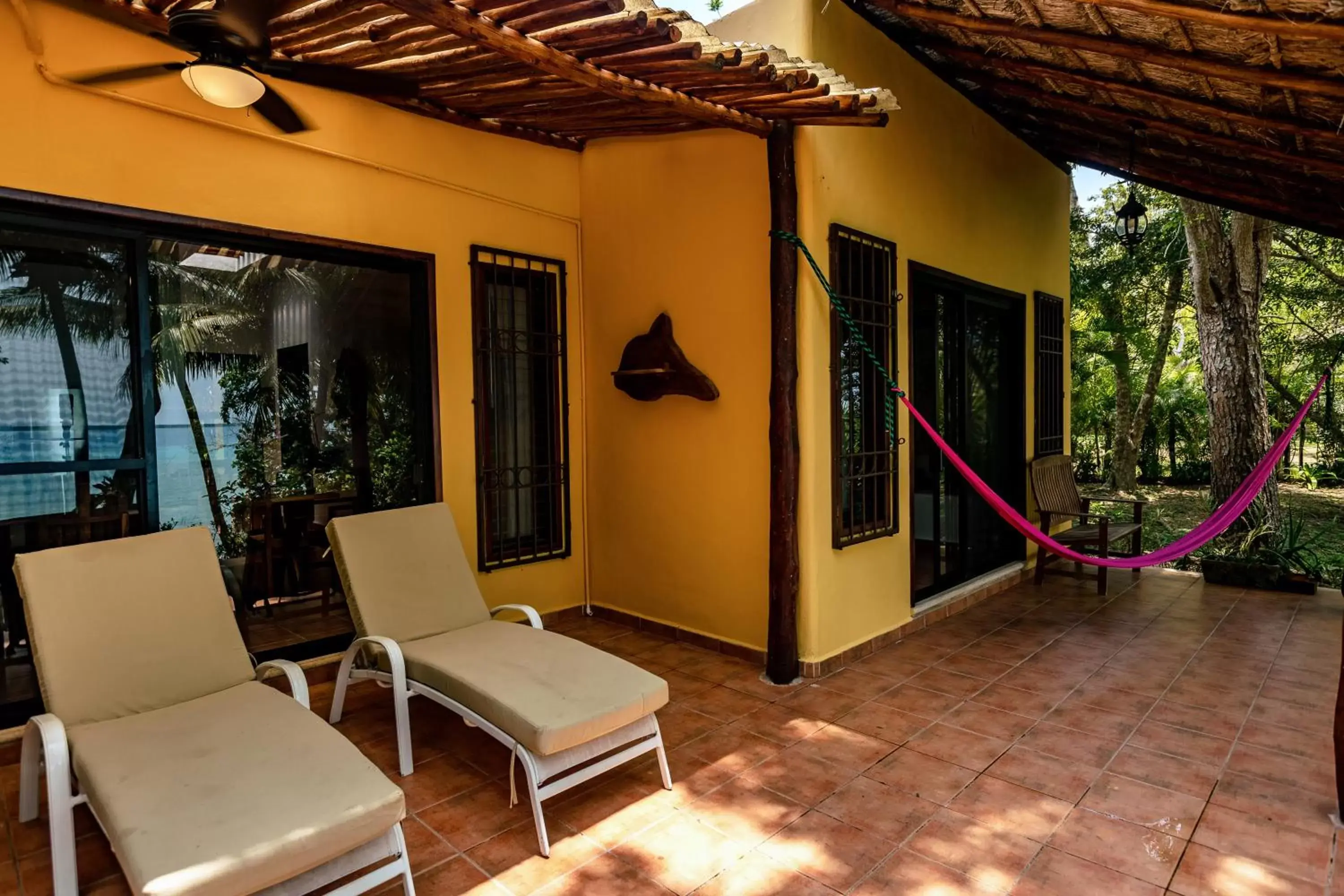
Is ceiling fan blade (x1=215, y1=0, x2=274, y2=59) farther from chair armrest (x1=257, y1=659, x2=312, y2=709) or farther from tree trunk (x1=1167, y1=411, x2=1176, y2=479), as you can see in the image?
tree trunk (x1=1167, y1=411, x2=1176, y2=479)

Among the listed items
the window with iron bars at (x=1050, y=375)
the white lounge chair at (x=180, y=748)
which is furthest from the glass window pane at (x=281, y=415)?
the window with iron bars at (x=1050, y=375)

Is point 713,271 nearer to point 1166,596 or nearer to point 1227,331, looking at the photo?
point 1166,596

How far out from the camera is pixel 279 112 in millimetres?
2914

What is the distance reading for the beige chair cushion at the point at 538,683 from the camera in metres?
2.42

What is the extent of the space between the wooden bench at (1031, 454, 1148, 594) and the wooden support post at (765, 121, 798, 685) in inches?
117

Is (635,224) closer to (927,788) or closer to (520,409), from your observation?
(520,409)

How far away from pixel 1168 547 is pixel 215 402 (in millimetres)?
5602

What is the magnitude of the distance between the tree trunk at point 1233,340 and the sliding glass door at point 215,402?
6.73 metres

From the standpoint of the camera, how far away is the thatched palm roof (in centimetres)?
293

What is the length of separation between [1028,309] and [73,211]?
6293 mm

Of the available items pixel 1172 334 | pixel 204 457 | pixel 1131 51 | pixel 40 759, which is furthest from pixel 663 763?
pixel 1172 334

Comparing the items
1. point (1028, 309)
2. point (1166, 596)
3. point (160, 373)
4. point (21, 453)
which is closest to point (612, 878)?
point (21, 453)

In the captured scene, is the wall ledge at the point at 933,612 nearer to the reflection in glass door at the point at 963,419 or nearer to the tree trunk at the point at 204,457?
the reflection in glass door at the point at 963,419

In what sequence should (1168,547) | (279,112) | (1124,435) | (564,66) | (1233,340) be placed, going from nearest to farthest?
(564,66) → (279,112) → (1168,547) → (1233,340) → (1124,435)
